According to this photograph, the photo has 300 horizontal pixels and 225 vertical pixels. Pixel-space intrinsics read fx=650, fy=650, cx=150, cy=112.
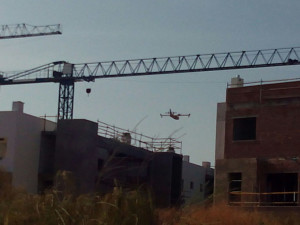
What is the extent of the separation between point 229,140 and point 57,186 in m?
29.8

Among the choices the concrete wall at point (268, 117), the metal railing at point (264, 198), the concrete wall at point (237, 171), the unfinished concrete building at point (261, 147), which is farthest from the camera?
the concrete wall at point (237, 171)

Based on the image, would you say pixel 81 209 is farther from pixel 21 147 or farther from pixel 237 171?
pixel 21 147

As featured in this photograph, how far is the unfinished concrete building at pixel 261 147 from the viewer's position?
38000mm

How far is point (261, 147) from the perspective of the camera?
3909 centimetres

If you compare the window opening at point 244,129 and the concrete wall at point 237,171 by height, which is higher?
the window opening at point 244,129

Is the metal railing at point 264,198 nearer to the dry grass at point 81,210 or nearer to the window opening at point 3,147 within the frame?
the window opening at point 3,147

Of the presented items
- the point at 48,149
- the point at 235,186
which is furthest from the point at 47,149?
the point at 235,186

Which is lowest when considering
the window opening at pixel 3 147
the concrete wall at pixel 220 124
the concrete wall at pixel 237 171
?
the concrete wall at pixel 237 171

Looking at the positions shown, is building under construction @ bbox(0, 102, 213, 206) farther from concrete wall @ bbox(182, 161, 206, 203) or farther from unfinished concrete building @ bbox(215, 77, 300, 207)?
concrete wall @ bbox(182, 161, 206, 203)

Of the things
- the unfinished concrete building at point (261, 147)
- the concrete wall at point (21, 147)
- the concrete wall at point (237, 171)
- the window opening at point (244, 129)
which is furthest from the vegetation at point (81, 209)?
the window opening at point (244, 129)

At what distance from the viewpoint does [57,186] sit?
37.5 ft

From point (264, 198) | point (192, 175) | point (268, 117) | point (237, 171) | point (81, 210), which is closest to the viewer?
point (81, 210)

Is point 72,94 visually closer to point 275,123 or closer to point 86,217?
point 275,123

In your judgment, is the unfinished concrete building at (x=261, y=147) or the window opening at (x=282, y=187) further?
the window opening at (x=282, y=187)
